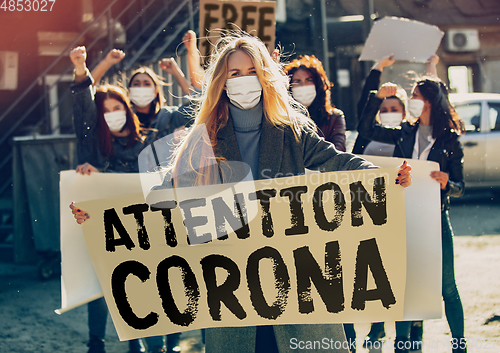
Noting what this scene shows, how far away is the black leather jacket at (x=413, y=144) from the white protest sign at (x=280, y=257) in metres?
0.78

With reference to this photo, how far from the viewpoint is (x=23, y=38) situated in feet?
29.3

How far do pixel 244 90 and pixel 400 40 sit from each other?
1.86m

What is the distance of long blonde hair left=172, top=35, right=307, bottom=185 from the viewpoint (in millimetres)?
2330

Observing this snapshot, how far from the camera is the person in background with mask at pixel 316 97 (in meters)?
3.33

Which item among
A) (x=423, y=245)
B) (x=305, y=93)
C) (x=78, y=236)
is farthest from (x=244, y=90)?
(x=78, y=236)

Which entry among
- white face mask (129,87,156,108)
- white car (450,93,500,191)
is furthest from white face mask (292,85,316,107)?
white car (450,93,500,191)

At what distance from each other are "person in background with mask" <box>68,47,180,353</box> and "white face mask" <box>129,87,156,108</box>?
28 centimetres

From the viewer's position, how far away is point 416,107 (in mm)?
3314

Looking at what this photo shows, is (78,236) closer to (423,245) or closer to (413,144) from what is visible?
(423,245)

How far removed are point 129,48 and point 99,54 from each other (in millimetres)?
872

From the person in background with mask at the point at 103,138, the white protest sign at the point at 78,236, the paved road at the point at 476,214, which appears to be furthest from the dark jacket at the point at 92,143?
the paved road at the point at 476,214

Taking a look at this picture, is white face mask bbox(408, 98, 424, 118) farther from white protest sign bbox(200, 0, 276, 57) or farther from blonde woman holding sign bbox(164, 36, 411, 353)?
white protest sign bbox(200, 0, 276, 57)

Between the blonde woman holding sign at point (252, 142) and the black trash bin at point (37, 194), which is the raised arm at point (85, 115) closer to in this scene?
the blonde woman holding sign at point (252, 142)

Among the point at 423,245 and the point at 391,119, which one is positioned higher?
the point at 391,119
